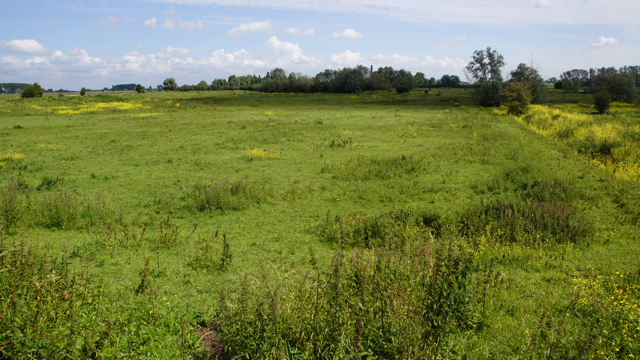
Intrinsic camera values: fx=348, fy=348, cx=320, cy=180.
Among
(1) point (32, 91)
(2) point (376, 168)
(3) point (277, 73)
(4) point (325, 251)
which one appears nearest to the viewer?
(4) point (325, 251)

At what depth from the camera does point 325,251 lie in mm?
8242

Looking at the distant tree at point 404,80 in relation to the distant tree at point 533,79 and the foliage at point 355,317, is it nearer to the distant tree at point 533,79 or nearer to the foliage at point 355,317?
the distant tree at point 533,79

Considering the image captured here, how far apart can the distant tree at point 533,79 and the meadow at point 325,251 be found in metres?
41.3

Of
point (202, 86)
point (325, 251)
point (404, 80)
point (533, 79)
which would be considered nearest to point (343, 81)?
point (404, 80)

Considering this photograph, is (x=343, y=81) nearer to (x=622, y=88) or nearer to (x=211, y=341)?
(x=622, y=88)

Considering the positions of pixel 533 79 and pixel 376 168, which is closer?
pixel 376 168

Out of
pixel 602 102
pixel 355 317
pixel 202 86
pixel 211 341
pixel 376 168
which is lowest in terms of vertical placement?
pixel 211 341

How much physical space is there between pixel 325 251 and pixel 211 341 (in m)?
3.77

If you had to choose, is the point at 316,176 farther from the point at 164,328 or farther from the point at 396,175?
the point at 164,328

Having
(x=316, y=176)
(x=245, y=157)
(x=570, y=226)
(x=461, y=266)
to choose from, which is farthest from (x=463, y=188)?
(x=245, y=157)

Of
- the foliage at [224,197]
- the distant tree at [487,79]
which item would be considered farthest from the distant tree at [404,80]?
the foliage at [224,197]

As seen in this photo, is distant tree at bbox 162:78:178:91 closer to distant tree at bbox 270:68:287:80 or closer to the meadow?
distant tree at bbox 270:68:287:80

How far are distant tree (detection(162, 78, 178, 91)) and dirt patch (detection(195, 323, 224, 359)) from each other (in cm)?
13904

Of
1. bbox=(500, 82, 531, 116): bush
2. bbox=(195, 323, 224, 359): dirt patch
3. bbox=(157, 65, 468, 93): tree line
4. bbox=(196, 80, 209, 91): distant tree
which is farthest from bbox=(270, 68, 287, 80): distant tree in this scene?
bbox=(195, 323, 224, 359): dirt patch
